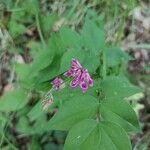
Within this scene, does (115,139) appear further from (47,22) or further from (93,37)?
(47,22)

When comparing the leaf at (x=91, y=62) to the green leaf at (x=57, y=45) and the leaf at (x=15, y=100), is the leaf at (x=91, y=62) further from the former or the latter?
the leaf at (x=15, y=100)

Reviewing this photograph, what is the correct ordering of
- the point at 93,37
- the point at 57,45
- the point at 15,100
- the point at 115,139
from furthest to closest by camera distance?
the point at 15,100 → the point at 57,45 → the point at 93,37 → the point at 115,139

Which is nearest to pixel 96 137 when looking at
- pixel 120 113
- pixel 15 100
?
pixel 120 113

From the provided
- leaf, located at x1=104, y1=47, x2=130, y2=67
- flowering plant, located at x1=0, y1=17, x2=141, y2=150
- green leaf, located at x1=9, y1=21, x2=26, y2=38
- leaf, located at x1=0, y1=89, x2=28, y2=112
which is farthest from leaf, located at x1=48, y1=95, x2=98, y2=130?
green leaf, located at x1=9, y1=21, x2=26, y2=38

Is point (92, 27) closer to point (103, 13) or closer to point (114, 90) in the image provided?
point (114, 90)

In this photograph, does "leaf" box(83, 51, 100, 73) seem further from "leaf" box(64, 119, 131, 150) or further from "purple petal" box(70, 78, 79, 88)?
"leaf" box(64, 119, 131, 150)

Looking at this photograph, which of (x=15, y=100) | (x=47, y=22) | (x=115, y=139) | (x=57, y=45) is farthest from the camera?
(x=47, y=22)
